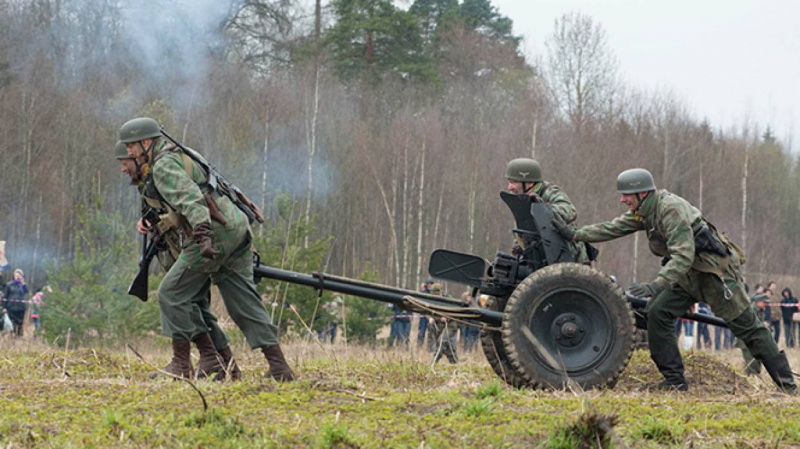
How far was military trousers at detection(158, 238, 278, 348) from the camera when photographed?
7066 mm

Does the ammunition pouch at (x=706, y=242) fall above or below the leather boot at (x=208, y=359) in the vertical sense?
above

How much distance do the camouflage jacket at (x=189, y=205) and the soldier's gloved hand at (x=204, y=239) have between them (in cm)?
4

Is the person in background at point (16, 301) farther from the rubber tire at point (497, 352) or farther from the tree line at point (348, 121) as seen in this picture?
the rubber tire at point (497, 352)

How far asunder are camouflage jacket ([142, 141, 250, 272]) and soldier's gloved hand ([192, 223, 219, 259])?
1.4 inches

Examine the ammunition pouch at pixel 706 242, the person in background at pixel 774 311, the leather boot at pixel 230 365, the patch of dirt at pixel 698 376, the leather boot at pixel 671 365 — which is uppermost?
the ammunition pouch at pixel 706 242

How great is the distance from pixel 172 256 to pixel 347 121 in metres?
29.4

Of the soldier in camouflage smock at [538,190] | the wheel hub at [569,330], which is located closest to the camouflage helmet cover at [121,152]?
the soldier in camouflage smock at [538,190]

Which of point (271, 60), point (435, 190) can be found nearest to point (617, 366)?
point (435, 190)

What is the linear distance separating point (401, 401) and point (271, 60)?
31747 mm

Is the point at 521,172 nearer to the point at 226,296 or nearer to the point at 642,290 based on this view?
the point at 642,290

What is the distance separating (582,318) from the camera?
7.14m

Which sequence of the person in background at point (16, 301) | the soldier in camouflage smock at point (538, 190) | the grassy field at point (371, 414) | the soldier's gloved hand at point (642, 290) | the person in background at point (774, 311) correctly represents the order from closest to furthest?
the grassy field at point (371, 414), the soldier in camouflage smock at point (538, 190), the soldier's gloved hand at point (642, 290), the person in background at point (16, 301), the person in background at point (774, 311)

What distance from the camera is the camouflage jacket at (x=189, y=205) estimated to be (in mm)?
6824

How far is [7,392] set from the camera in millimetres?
6219
